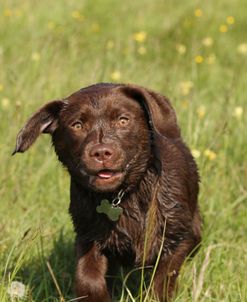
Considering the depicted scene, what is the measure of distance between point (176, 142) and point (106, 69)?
286cm

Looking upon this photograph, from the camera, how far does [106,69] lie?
6.95 m

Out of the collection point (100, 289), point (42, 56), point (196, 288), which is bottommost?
point (100, 289)

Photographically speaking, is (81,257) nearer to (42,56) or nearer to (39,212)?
(39,212)

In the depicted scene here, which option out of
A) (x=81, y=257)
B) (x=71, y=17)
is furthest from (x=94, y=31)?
(x=81, y=257)

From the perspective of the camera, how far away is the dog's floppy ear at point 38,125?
3664 mm

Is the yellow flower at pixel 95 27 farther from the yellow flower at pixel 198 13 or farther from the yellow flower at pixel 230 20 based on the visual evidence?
the yellow flower at pixel 230 20

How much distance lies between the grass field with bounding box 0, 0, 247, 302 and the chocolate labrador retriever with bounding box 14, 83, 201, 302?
20 cm

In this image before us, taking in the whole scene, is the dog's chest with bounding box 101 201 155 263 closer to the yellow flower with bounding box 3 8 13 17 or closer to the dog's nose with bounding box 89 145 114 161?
the dog's nose with bounding box 89 145 114 161

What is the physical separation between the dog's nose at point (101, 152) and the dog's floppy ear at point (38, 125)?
441 millimetres

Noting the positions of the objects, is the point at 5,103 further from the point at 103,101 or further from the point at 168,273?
the point at 168,273

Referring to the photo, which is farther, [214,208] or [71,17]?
[71,17]

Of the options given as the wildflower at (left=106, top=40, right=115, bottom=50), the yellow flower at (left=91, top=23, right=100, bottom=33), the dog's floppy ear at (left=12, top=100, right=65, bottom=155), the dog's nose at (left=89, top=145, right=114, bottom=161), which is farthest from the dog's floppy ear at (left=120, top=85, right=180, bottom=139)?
the yellow flower at (left=91, top=23, right=100, bottom=33)

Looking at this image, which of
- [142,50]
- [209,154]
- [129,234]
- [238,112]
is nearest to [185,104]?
[238,112]

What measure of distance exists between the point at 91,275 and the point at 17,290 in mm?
386
